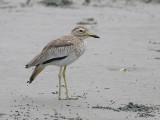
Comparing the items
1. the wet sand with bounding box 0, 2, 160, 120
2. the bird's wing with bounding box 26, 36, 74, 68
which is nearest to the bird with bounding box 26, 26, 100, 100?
the bird's wing with bounding box 26, 36, 74, 68

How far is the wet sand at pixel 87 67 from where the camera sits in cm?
795

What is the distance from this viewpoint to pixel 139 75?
10.6 m

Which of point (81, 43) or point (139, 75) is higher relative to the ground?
point (81, 43)

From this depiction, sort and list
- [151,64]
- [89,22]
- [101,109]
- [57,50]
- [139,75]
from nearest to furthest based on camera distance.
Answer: [101,109], [57,50], [139,75], [151,64], [89,22]

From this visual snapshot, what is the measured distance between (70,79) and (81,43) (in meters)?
1.55

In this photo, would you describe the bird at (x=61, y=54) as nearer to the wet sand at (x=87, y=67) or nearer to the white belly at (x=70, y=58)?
the white belly at (x=70, y=58)

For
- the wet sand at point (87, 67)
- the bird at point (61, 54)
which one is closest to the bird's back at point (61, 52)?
the bird at point (61, 54)

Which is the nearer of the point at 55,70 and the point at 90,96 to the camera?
the point at 90,96

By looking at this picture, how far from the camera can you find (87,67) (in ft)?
37.0

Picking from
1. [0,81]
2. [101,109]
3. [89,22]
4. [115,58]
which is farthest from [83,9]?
[101,109]

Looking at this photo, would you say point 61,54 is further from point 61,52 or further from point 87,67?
point 87,67

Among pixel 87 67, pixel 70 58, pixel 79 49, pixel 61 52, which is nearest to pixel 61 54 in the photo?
pixel 61 52

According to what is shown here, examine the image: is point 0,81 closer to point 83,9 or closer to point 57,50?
point 57,50

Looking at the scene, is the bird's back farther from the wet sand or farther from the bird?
the wet sand
